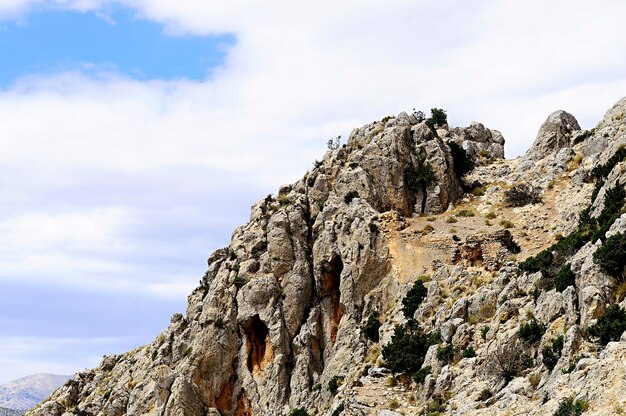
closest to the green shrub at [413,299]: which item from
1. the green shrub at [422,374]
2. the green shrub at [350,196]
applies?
the green shrub at [422,374]

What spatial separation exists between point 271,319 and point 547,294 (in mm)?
26260

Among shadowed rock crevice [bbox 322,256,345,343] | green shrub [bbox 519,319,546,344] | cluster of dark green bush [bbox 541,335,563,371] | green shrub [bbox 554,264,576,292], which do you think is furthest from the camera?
shadowed rock crevice [bbox 322,256,345,343]

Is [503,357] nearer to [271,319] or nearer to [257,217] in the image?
[271,319]

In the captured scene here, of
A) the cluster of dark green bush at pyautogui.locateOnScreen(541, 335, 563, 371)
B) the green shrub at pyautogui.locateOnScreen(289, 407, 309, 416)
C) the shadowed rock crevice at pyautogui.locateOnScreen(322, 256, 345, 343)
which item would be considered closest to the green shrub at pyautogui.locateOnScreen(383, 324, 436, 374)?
the green shrub at pyautogui.locateOnScreen(289, 407, 309, 416)

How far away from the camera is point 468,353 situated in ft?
136

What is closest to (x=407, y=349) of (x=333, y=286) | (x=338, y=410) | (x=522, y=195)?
(x=338, y=410)

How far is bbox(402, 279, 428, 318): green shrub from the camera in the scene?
5088cm

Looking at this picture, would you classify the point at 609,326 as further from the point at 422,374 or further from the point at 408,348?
the point at 408,348

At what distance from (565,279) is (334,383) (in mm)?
20025

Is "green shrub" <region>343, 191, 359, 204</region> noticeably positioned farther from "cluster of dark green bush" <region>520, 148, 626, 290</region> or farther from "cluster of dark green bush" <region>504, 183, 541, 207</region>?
"cluster of dark green bush" <region>520, 148, 626, 290</region>

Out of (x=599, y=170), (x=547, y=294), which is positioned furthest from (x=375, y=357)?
(x=599, y=170)

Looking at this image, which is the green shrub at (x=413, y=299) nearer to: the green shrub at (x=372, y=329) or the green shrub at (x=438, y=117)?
the green shrub at (x=372, y=329)

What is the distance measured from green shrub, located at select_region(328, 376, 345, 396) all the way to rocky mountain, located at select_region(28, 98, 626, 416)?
0.11 m

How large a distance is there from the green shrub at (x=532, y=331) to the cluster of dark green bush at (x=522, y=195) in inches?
882
